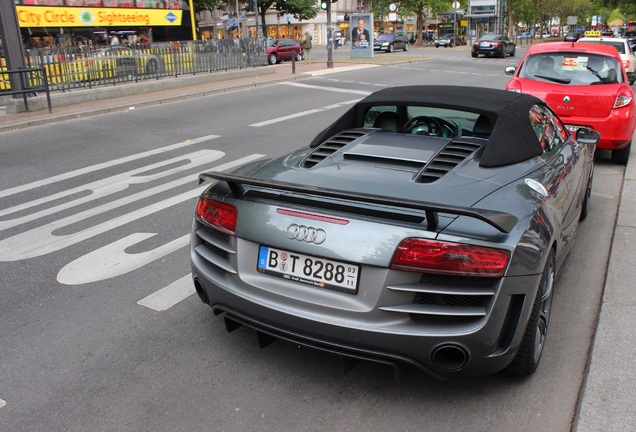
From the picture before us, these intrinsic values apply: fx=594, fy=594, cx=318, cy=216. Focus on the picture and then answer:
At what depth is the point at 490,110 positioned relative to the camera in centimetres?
394

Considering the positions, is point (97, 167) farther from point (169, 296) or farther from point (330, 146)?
point (330, 146)

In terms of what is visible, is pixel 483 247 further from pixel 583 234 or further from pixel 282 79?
pixel 282 79

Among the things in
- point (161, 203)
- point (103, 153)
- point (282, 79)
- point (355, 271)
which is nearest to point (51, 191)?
point (161, 203)

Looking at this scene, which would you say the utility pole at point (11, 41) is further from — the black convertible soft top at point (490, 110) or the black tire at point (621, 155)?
the black tire at point (621, 155)

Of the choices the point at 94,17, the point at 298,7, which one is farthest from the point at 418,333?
the point at 298,7

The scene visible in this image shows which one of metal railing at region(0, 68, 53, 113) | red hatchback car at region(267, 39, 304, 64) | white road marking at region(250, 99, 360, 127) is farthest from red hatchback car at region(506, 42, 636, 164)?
red hatchback car at region(267, 39, 304, 64)

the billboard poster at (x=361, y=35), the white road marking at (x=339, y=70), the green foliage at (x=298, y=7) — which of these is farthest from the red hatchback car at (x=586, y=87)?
the green foliage at (x=298, y=7)

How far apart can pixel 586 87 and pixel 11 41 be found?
13492 mm

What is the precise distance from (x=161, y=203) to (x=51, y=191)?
180cm

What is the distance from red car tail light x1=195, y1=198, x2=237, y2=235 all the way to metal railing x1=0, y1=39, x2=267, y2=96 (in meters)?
12.8

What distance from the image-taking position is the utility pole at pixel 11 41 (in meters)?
14.9

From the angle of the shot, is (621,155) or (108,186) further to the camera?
(621,155)

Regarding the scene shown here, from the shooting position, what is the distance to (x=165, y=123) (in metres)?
13.2

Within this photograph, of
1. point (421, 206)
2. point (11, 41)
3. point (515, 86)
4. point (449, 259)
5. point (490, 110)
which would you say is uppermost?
point (11, 41)
